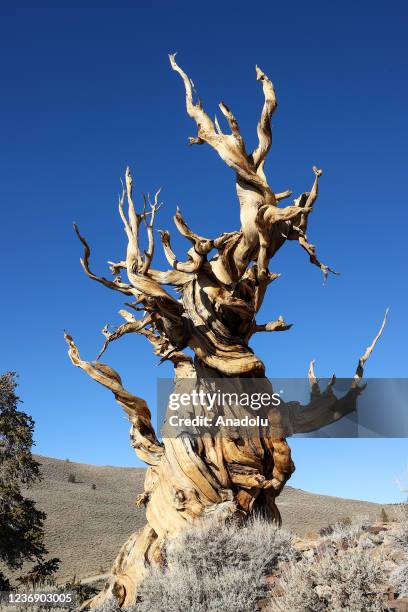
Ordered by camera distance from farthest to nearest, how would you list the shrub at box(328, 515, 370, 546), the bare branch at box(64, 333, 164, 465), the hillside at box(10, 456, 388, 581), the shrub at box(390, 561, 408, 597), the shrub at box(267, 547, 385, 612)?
the hillside at box(10, 456, 388, 581), the bare branch at box(64, 333, 164, 465), the shrub at box(328, 515, 370, 546), the shrub at box(390, 561, 408, 597), the shrub at box(267, 547, 385, 612)

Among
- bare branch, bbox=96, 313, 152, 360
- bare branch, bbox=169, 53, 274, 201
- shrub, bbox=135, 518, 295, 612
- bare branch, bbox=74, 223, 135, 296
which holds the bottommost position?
shrub, bbox=135, 518, 295, 612

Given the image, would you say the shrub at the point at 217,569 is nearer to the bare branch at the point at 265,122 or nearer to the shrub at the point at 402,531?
the shrub at the point at 402,531

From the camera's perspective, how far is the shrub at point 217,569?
221 inches

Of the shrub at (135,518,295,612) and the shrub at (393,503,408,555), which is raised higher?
the shrub at (393,503,408,555)

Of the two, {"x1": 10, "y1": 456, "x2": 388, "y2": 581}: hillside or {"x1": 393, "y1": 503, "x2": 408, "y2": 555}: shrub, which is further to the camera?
{"x1": 10, "y1": 456, "x2": 388, "y2": 581}: hillside

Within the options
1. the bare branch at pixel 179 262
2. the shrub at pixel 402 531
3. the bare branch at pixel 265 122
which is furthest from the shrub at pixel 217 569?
the bare branch at pixel 265 122

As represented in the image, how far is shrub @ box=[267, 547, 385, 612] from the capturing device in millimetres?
Result: 4656

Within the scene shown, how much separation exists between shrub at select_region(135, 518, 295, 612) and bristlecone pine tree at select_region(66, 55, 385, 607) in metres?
0.97

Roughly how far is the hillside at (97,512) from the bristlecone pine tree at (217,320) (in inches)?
490

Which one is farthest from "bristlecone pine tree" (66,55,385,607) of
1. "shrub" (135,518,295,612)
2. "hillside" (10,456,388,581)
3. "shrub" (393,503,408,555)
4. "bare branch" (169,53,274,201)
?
"hillside" (10,456,388,581)

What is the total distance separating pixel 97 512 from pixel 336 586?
2993 centimetres

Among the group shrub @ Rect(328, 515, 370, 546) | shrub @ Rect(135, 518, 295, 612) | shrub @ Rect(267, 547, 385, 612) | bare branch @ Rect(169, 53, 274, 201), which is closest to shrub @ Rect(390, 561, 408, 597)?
shrub @ Rect(267, 547, 385, 612)

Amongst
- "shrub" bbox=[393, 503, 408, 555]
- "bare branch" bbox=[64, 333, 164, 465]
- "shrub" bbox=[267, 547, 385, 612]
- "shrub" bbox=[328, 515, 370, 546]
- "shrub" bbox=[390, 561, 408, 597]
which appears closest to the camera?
"shrub" bbox=[267, 547, 385, 612]

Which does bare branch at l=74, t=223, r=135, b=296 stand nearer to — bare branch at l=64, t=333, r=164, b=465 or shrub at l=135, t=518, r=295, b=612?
bare branch at l=64, t=333, r=164, b=465
